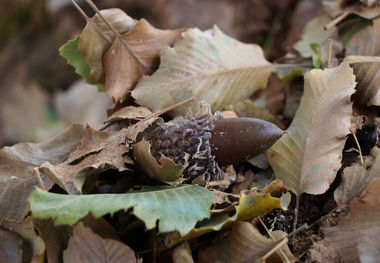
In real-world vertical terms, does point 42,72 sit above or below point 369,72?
below

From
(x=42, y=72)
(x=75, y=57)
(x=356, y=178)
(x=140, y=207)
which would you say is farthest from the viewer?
(x=42, y=72)

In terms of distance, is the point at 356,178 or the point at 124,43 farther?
the point at 124,43

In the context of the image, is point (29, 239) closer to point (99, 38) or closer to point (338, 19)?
point (99, 38)

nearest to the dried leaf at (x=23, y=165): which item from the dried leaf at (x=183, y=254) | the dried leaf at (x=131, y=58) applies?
the dried leaf at (x=131, y=58)

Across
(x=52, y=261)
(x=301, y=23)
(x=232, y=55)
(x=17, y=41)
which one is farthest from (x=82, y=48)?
(x=17, y=41)

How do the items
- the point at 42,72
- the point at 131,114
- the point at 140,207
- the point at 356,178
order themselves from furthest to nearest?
the point at 42,72 < the point at 131,114 < the point at 356,178 < the point at 140,207

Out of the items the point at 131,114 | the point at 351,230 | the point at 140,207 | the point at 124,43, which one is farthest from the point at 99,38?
the point at 351,230

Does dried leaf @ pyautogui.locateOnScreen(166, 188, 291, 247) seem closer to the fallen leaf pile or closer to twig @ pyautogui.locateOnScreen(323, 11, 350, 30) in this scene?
the fallen leaf pile

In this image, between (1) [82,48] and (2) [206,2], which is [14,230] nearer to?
(1) [82,48]
